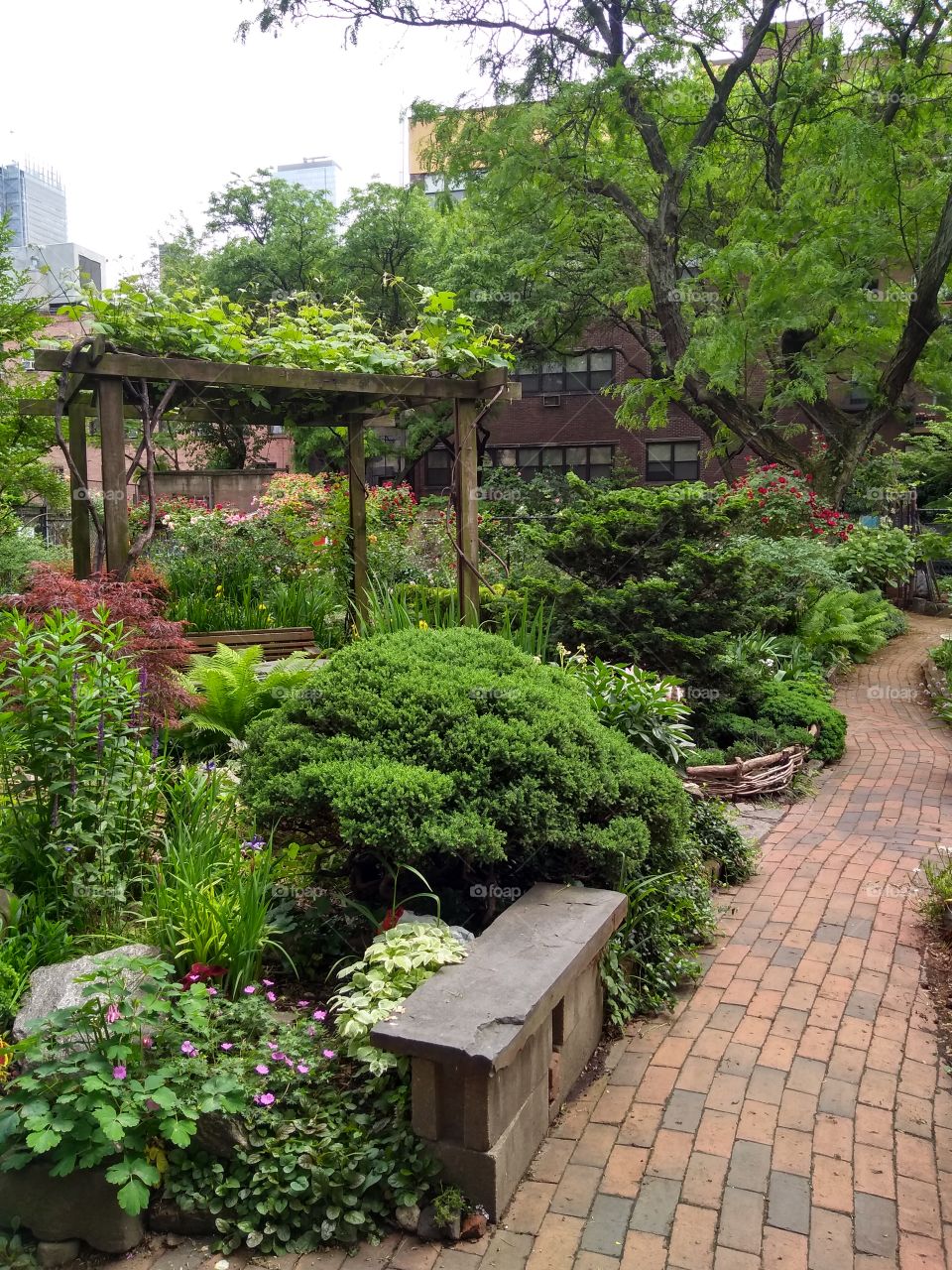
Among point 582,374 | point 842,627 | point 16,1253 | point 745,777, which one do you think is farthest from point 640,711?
point 582,374

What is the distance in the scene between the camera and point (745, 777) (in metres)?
6.53

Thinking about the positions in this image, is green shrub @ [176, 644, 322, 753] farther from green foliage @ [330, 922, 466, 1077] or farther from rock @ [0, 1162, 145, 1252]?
rock @ [0, 1162, 145, 1252]

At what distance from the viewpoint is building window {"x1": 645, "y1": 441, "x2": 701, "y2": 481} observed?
96.1 ft

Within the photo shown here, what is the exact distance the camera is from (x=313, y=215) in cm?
2592

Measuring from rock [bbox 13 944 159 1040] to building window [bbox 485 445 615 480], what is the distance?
92.2ft

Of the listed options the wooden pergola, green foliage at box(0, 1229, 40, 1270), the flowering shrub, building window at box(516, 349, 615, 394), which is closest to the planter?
the wooden pergola

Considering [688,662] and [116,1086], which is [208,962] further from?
[688,662]

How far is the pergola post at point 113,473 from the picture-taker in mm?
6047

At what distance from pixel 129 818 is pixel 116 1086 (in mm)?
1251

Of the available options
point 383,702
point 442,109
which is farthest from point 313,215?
point 383,702

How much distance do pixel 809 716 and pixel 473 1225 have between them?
5.88 m

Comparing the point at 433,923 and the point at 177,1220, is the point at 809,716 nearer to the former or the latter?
the point at 433,923

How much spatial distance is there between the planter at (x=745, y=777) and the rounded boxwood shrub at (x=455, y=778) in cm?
225

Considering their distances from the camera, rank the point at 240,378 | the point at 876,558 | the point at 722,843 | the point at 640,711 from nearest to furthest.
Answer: the point at 722,843 < the point at 640,711 < the point at 240,378 < the point at 876,558
